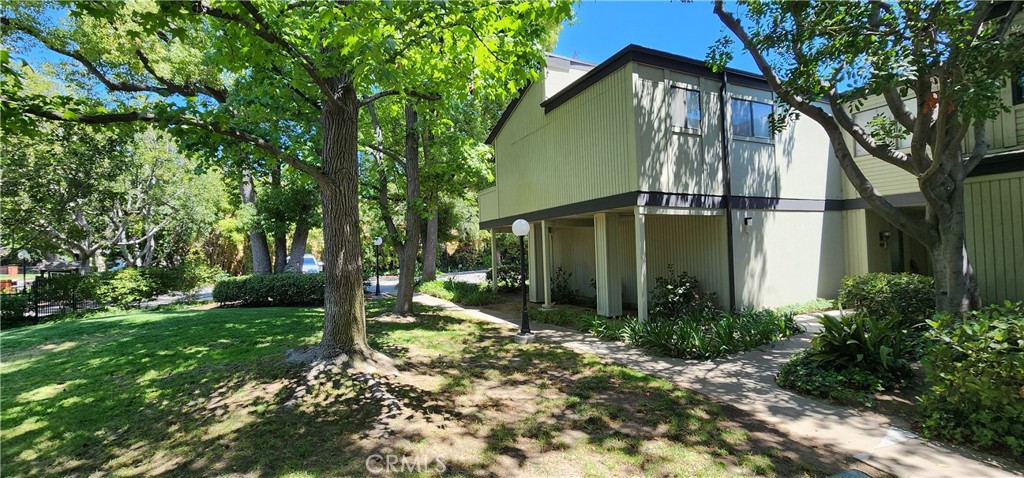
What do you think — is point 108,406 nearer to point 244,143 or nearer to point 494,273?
point 244,143

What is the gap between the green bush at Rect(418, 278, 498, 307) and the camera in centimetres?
1399

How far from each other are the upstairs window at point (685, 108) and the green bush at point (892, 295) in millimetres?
4716

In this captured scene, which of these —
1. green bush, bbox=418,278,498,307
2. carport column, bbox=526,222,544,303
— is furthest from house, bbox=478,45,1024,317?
green bush, bbox=418,278,498,307

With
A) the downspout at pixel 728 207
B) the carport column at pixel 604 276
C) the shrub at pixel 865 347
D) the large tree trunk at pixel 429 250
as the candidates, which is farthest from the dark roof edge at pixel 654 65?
the large tree trunk at pixel 429 250

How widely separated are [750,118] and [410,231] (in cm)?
857

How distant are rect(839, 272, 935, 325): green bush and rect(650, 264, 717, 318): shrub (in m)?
2.70

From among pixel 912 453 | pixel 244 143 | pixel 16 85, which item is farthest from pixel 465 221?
pixel 912 453

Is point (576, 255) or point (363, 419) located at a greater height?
point (576, 255)

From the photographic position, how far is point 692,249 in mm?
10375

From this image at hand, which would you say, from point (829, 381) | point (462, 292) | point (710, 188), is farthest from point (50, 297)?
point (829, 381)

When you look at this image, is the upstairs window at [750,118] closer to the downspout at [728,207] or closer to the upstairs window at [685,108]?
the downspout at [728,207]

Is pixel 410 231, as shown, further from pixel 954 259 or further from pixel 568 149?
pixel 954 259

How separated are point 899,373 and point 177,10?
8.70m

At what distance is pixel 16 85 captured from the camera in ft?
13.6
